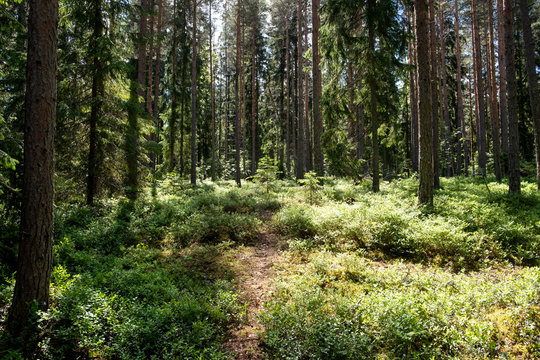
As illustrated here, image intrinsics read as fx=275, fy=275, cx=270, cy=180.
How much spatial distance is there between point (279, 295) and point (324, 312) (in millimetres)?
1016

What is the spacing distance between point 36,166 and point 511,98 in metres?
15.5

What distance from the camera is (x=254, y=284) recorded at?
5934 mm

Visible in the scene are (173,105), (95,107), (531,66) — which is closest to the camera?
(95,107)

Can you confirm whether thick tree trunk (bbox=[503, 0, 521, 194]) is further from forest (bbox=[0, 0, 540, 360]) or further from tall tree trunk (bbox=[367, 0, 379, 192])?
tall tree trunk (bbox=[367, 0, 379, 192])

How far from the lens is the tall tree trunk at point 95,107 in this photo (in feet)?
32.6

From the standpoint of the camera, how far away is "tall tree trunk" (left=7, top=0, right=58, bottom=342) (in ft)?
12.2

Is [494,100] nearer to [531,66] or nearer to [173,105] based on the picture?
[531,66]

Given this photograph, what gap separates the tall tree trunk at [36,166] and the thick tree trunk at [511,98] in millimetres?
14510

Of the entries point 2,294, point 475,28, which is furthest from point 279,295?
point 475,28

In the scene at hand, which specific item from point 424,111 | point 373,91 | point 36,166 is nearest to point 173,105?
point 373,91

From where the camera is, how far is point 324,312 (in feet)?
14.4

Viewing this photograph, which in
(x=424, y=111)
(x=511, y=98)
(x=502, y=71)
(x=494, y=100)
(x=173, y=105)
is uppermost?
(x=502, y=71)

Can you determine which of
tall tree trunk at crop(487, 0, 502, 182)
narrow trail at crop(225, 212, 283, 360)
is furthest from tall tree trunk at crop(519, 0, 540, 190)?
narrow trail at crop(225, 212, 283, 360)

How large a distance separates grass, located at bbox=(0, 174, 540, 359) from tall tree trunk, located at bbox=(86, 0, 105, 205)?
94 cm
